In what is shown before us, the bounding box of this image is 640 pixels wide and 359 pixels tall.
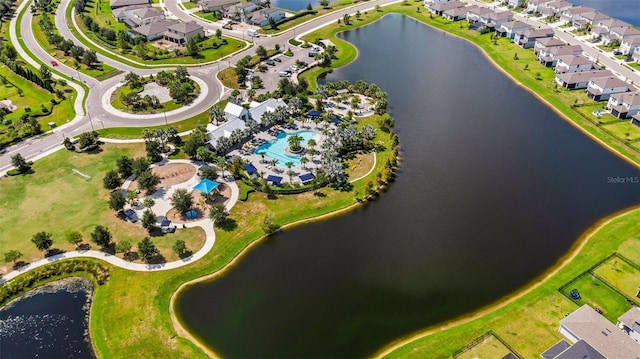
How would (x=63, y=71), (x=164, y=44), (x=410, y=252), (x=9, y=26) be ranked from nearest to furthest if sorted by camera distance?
1. (x=410, y=252)
2. (x=63, y=71)
3. (x=164, y=44)
4. (x=9, y=26)

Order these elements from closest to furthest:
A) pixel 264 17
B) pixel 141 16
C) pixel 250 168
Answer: pixel 250 168
pixel 141 16
pixel 264 17

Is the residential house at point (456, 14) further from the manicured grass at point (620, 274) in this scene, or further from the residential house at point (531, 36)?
the manicured grass at point (620, 274)

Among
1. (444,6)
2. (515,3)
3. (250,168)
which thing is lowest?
(250,168)

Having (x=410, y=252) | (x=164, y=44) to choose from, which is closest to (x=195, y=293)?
(x=410, y=252)

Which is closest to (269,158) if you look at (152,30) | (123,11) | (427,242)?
(427,242)

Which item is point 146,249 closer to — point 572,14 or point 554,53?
point 554,53

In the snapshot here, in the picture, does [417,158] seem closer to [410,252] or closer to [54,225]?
[410,252]
